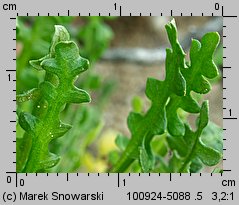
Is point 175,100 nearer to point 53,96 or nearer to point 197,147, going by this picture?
point 197,147

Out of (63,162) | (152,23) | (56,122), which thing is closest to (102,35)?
(63,162)

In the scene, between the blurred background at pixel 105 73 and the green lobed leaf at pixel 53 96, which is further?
the blurred background at pixel 105 73

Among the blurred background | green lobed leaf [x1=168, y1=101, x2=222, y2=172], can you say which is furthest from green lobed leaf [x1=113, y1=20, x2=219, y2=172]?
the blurred background

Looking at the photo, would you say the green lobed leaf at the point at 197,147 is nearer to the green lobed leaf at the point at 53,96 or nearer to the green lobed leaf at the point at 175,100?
the green lobed leaf at the point at 175,100

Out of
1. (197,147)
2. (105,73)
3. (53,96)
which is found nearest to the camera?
(53,96)

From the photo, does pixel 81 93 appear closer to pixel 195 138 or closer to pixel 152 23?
pixel 195 138

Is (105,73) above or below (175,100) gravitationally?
above

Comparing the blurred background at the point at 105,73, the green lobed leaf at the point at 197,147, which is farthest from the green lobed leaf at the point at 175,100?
the blurred background at the point at 105,73

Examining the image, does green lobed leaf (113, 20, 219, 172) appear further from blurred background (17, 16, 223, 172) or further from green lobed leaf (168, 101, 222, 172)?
blurred background (17, 16, 223, 172)

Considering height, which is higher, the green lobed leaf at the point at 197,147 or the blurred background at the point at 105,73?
the blurred background at the point at 105,73

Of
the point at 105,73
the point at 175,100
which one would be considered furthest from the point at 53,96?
the point at 105,73
